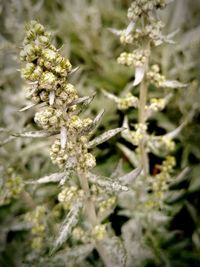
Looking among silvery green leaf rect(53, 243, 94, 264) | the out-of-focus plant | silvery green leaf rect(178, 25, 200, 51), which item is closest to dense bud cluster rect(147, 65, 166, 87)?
the out-of-focus plant

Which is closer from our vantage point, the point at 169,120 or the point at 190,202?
the point at 190,202

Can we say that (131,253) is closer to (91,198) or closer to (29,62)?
(91,198)

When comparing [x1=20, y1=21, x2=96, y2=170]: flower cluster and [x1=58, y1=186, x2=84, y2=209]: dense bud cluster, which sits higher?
[x1=20, y1=21, x2=96, y2=170]: flower cluster

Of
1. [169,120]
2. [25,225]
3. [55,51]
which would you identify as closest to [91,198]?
[25,225]

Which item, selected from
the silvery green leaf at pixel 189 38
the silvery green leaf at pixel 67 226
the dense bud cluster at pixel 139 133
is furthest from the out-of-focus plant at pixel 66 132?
the silvery green leaf at pixel 189 38

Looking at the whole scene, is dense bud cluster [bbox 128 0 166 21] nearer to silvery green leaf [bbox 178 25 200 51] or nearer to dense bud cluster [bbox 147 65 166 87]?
dense bud cluster [bbox 147 65 166 87]

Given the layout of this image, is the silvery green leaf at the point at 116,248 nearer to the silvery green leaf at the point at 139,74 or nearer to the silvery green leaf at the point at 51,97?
the silvery green leaf at the point at 139,74

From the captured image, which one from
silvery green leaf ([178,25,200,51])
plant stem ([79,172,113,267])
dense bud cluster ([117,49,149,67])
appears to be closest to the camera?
plant stem ([79,172,113,267])
